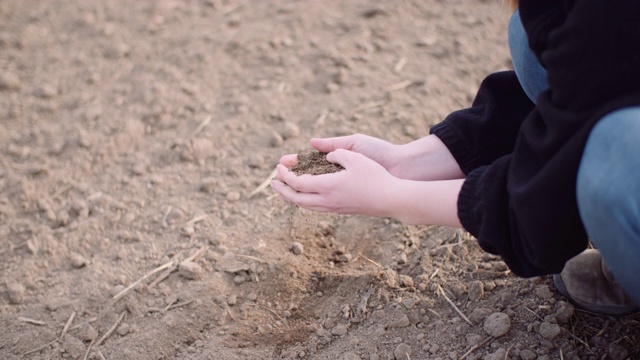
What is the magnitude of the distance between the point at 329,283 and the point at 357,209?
0.42 m

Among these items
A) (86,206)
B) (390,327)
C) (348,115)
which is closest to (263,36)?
(348,115)

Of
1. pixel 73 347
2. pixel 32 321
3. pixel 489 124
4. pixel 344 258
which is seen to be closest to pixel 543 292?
pixel 489 124

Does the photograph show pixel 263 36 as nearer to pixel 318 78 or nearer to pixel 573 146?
pixel 318 78

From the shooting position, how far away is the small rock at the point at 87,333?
5.74 ft

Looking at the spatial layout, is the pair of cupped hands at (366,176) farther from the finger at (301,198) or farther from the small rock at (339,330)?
the small rock at (339,330)

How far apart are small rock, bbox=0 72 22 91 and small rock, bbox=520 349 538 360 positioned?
2021 millimetres

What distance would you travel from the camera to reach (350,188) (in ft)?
4.81

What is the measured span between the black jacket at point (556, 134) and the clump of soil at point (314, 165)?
0.39m

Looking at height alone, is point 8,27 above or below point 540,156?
below

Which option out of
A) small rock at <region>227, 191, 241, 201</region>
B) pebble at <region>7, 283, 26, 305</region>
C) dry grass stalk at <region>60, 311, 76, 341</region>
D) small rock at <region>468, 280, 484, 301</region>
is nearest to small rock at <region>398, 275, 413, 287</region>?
small rock at <region>468, 280, 484, 301</region>

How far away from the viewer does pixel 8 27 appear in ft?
9.82

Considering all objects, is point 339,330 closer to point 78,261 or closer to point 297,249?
point 297,249

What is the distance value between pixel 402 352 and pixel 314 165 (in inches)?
18.2

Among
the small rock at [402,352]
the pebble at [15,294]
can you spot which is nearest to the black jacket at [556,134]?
the small rock at [402,352]
